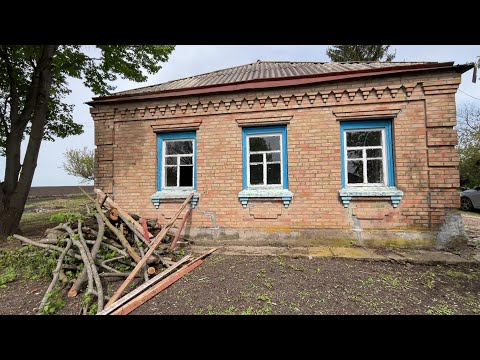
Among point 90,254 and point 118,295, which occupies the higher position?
point 90,254

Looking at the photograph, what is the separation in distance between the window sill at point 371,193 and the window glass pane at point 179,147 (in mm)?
4199

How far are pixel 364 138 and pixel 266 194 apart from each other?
9.32 feet

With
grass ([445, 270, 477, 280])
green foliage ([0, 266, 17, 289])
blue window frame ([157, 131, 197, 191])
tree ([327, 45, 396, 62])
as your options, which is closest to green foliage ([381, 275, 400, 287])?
grass ([445, 270, 477, 280])

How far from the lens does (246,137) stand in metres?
5.95

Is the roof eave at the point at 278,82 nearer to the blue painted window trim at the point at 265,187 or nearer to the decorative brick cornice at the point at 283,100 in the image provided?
the decorative brick cornice at the point at 283,100

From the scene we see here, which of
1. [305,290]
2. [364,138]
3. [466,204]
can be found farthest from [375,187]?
[466,204]

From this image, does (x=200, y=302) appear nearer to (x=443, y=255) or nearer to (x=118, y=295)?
(x=118, y=295)

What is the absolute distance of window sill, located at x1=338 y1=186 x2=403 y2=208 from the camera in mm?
5180

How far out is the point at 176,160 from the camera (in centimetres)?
636

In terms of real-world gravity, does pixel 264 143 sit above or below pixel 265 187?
above

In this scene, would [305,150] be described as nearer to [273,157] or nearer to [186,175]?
[273,157]

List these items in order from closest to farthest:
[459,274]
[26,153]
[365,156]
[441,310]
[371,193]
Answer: [441,310]
[459,274]
[371,193]
[365,156]
[26,153]
